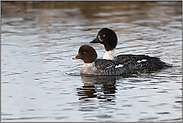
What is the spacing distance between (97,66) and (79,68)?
135cm

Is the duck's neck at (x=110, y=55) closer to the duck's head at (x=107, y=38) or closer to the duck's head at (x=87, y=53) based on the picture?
the duck's head at (x=107, y=38)

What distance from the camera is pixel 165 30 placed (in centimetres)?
2139

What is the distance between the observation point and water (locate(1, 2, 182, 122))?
9.13m

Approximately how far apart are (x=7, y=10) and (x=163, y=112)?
21.4 m

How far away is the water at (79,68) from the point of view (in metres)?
9.13

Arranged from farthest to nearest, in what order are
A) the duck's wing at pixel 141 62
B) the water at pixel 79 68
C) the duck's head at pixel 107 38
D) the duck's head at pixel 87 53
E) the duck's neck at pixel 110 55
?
the duck's head at pixel 107 38
the duck's neck at pixel 110 55
the duck's wing at pixel 141 62
the duck's head at pixel 87 53
the water at pixel 79 68

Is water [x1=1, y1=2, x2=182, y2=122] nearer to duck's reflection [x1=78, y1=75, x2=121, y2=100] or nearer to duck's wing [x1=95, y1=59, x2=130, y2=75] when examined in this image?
duck's reflection [x1=78, y1=75, x2=121, y2=100]

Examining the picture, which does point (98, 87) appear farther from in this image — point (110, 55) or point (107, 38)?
point (107, 38)

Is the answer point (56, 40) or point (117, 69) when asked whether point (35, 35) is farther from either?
point (117, 69)

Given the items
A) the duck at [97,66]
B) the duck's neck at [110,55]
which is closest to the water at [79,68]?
the duck at [97,66]

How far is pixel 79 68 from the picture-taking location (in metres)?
14.2

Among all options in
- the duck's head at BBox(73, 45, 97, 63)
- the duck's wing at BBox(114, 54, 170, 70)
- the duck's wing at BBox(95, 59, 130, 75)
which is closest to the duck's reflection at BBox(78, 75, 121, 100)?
the duck's wing at BBox(95, 59, 130, 75)

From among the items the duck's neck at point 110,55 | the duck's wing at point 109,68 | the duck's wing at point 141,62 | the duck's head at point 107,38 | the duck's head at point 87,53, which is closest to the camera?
the duck's wing at point 109,68

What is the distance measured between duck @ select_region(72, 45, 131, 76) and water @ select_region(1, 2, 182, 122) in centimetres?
39
